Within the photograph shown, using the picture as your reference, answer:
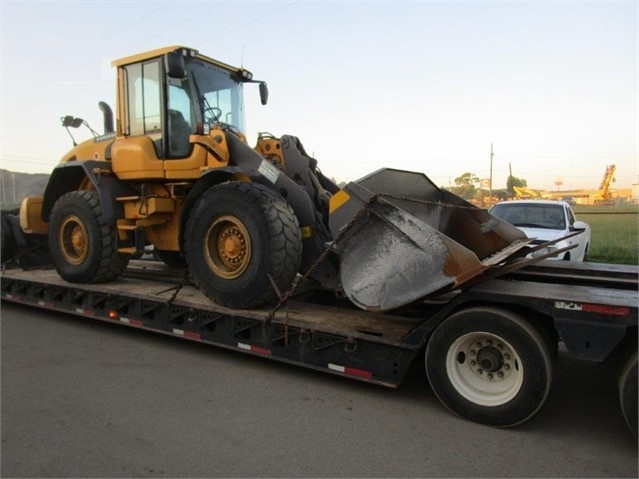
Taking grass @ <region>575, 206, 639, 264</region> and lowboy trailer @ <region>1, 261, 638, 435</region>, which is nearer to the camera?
lowboy trailer @ <region>1, 261, 638, 435</region>

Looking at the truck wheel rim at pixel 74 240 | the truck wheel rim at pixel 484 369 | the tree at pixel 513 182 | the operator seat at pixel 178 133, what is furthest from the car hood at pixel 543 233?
the tree at pixel 513 182

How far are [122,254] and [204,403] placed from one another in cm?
328

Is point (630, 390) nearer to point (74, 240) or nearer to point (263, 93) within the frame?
point (263, 93)

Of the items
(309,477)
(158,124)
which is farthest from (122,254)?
(309,477)

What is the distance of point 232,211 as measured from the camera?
5.08 metres

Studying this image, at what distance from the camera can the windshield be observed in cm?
612

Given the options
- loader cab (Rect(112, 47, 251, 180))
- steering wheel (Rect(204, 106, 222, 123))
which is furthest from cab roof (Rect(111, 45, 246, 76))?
steering wheel (Rect(204, 106, 222, 123))

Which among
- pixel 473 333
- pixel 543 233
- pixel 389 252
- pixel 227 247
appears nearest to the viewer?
pixel 473 333

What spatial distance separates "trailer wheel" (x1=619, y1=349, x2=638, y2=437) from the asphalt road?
290 mm

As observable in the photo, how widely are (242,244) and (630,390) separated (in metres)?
3.56

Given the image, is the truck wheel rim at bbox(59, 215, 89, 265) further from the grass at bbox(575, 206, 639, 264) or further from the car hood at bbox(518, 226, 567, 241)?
the grass at bbox(575, 206, 639, 264)

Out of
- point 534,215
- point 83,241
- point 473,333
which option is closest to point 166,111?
point 83,241

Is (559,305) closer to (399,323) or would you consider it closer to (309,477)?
(399,323)

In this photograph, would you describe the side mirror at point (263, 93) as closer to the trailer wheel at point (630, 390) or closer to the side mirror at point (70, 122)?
the side mirror at point (70, 122)
